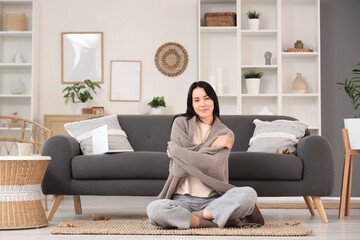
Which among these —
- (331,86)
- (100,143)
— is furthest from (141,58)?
(100,143)

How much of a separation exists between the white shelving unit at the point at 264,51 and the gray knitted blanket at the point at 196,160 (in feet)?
11.0

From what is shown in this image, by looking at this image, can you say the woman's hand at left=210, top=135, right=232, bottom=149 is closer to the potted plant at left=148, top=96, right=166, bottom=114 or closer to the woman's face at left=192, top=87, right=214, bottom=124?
the woman's face at left=192, top=87, right=214, bottom=124

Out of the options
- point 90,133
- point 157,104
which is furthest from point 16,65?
point 90,133

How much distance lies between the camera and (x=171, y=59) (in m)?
6.84

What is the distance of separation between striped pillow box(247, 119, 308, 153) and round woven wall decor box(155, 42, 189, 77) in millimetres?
2360

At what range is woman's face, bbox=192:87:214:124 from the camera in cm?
349

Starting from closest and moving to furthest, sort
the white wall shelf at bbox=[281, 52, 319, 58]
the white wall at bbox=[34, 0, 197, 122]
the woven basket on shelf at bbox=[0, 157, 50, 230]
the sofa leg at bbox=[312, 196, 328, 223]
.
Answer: the woven basket on shelf at bbox=[0, 157, 50, 230] < the sofa leg at bbox=[312, 196, 328, 223] < the white wall shelf at bbox=[281, 52, 319, 58] < the white wall at bbox=[34, 0, 197, 122]

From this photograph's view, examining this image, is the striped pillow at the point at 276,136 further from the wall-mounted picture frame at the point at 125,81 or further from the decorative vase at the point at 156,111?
the wall-mounted picture frame at the point at 125,81

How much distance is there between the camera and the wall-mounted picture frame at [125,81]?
6887 millimetres

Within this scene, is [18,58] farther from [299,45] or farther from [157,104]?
[299,45]

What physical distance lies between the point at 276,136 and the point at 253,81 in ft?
7.00

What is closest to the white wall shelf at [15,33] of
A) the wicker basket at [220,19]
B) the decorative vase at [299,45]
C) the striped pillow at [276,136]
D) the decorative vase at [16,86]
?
the decorative vase at [16,86]

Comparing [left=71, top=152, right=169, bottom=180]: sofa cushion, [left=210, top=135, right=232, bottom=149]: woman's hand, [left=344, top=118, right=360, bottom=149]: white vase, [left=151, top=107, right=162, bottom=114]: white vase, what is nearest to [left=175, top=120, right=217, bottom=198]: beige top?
[left=210, top=135, right=232, bottom=149]: woman's hand

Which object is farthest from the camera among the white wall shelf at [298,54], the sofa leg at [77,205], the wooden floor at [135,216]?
the white wall shelf at [298,54]
